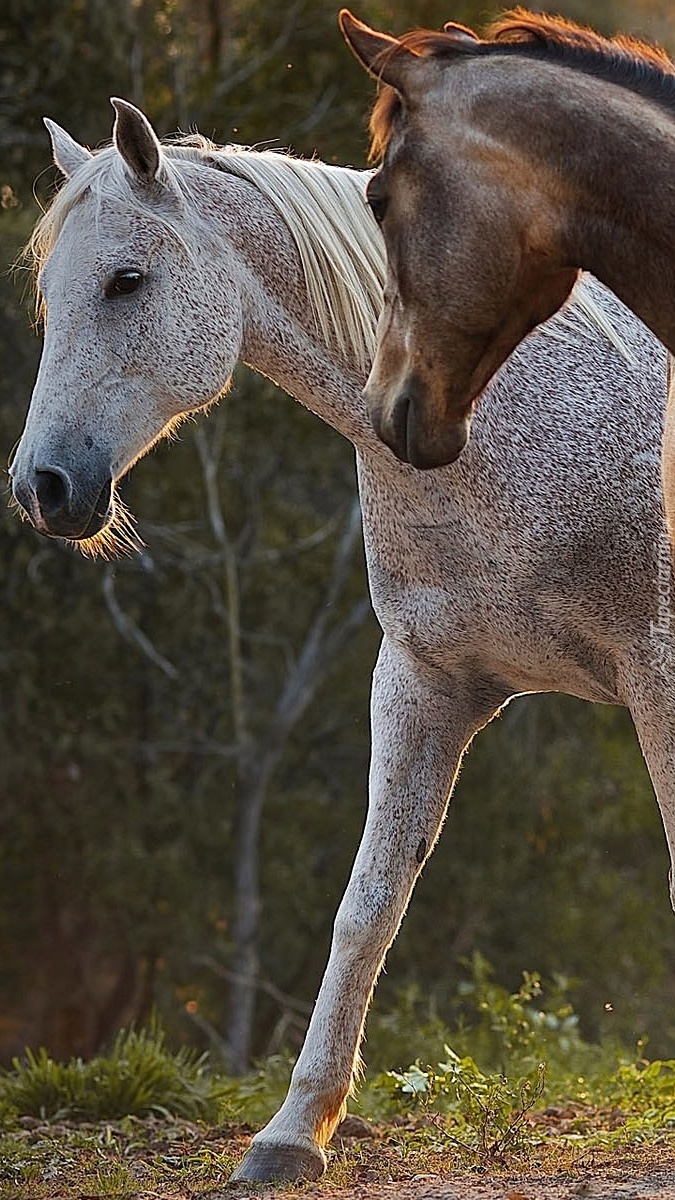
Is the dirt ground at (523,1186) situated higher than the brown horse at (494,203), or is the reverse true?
the brown horse at (494,203)

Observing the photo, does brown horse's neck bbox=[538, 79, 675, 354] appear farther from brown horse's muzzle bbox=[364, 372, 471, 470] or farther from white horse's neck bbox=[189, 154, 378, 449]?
white horse's neck bbox=[189, 154, 378, 449]

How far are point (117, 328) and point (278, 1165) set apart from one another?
1.88 m

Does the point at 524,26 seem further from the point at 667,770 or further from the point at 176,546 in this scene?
the point at 176,546

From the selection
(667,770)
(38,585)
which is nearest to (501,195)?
(667,770)

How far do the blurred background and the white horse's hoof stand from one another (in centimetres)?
678

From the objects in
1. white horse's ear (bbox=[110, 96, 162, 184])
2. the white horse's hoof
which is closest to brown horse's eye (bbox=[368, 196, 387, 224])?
white horse's ear (bbox=[110, 96, 162, 184])

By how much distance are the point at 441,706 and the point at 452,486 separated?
1.78 feet

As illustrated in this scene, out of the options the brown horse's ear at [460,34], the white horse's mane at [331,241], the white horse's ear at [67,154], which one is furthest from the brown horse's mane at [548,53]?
the white horse's ear at [67,154]

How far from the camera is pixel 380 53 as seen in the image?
317 centimetres

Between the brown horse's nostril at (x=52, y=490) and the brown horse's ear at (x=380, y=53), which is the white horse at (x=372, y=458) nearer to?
the brown horse's nostril at (x=52, y=490)

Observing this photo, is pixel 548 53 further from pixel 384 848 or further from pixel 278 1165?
pixel 278 1165

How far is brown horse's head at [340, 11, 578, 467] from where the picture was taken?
119 inches

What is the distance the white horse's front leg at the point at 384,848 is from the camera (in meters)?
4.07

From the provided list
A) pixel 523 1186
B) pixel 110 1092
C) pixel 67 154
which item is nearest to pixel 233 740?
pixel 110 1092
